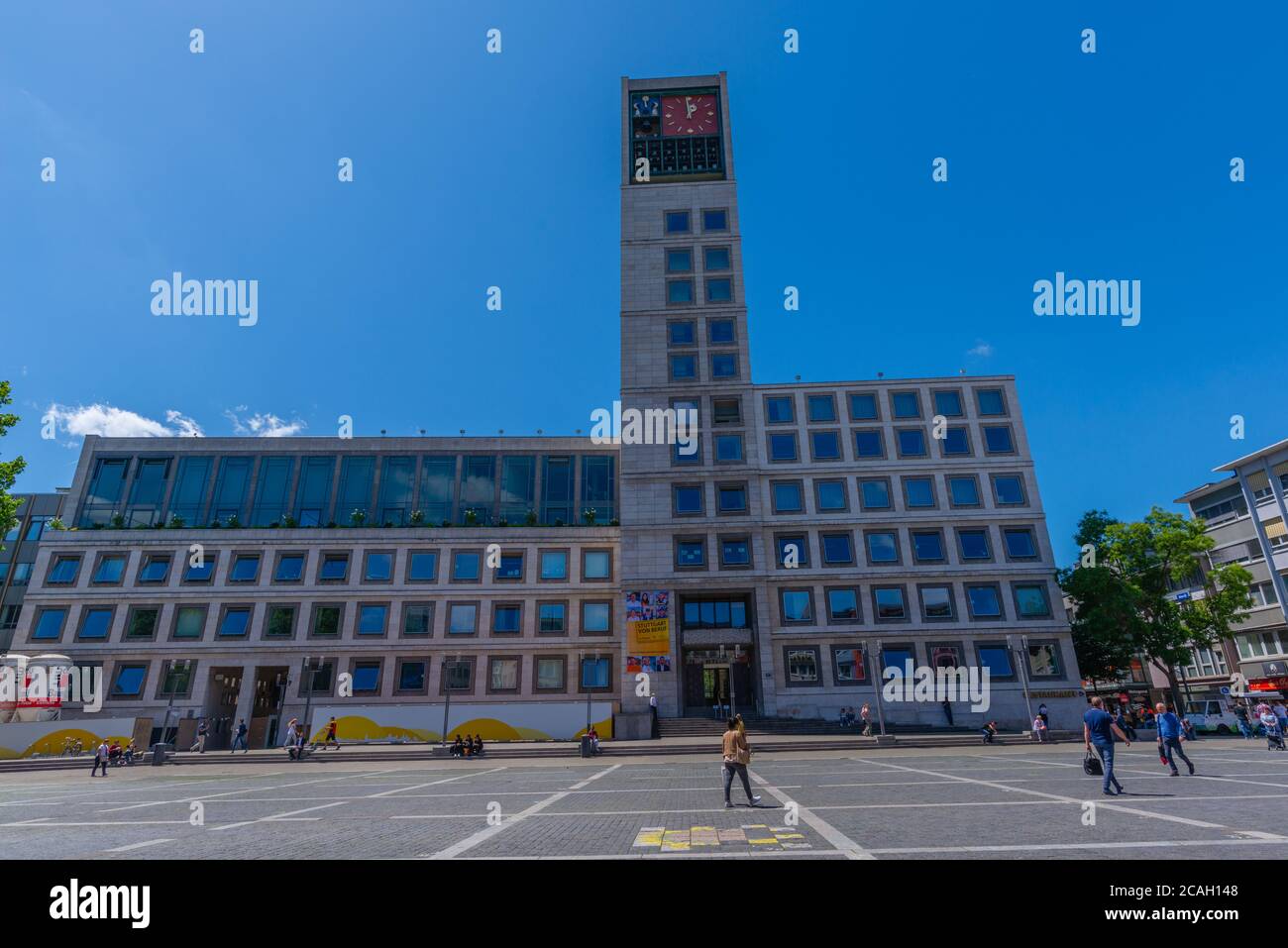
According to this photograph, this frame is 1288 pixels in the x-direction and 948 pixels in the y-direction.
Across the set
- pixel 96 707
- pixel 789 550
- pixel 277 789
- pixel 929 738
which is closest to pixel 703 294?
pixel 789 550

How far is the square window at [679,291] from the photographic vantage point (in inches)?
2122

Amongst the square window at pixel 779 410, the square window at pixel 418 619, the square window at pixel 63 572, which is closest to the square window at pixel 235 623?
the square window at pixel 418 619

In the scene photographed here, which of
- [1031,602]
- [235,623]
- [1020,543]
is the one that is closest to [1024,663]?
[1031,602]

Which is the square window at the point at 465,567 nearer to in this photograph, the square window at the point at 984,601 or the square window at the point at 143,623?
the square window at the point at 143,623

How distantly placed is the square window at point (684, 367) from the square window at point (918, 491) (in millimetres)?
18128

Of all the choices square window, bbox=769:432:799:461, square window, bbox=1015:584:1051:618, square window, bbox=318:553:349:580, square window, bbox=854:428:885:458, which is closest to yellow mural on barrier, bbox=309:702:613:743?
square window, bbox=318:553:349:580

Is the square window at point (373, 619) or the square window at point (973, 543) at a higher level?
the square window at point (973, 543)

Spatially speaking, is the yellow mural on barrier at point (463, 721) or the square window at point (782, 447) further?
the square window at point (782, 447)

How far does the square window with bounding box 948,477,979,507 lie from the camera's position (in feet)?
159

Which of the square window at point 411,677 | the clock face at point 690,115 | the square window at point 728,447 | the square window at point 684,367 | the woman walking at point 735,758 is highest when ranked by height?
the clock face at point 690,115

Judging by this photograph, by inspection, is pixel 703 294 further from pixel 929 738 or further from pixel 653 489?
pixel 929 738

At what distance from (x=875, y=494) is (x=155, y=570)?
54.7 m

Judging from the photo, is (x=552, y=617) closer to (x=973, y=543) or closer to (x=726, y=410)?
(x=726, y=410)
